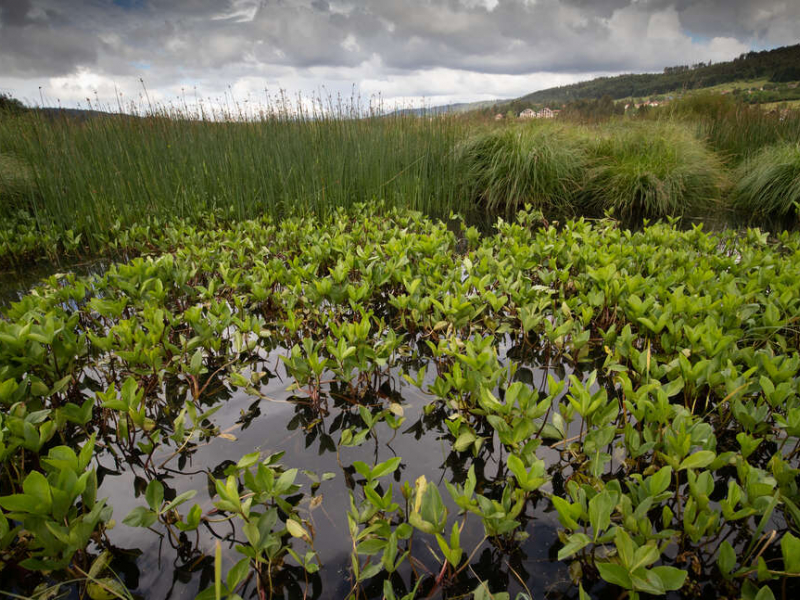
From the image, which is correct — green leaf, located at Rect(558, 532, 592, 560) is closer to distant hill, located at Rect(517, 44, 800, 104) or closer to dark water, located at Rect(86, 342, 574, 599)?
dark water, located at Rect(86, 342, 574, 599)

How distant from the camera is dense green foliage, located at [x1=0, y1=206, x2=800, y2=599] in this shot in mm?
1131

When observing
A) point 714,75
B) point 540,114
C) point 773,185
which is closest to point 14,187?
point 540,114

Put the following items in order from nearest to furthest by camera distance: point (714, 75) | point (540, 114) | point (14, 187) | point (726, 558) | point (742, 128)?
point (726, 558) < point (14, 187) < point (742, 128) < point (540, 114) < point (714, 75)

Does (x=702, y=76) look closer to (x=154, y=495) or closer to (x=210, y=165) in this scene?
(x=210, y=165)

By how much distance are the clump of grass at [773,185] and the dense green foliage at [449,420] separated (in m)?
4.78

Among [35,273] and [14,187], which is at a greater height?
[14,187]

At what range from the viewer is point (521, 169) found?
704cm

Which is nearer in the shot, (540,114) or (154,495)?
(154,495)

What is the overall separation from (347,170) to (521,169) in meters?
3.01

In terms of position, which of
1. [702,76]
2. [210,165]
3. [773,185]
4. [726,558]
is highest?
[702,76]

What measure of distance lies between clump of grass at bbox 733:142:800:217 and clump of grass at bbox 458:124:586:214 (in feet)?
8.52

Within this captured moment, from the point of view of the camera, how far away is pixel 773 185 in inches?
258

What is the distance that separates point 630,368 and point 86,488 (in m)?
2.23

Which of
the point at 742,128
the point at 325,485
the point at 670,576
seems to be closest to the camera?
the point at 670,576
